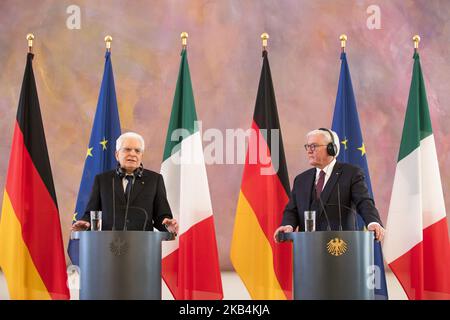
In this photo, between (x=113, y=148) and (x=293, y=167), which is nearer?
(x=113, y=148)

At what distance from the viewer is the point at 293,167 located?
288 inches

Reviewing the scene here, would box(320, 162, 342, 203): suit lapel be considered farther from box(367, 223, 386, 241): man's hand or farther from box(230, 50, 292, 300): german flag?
box(230, 50, 292, 300): german flag

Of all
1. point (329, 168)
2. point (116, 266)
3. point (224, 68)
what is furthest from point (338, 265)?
point (224, 68)

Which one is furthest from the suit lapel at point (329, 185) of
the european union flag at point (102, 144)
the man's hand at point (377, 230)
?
the european union flag at point (102, 144)

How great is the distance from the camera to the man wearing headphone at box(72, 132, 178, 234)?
4.32 m

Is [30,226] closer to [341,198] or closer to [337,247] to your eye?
[341,198]

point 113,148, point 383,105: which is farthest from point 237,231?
point 383,105

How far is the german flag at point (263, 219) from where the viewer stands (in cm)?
525

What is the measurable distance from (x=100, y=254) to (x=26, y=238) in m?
1.66

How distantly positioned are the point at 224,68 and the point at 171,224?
3.63m

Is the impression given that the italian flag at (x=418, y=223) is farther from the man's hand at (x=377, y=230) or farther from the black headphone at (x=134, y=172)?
the black headphone at (x=134, y=172)

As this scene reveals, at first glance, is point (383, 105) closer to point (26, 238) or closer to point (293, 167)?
point (293, 167)

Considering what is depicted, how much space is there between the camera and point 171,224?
4164mm

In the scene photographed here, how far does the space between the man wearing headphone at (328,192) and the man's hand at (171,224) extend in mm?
670
